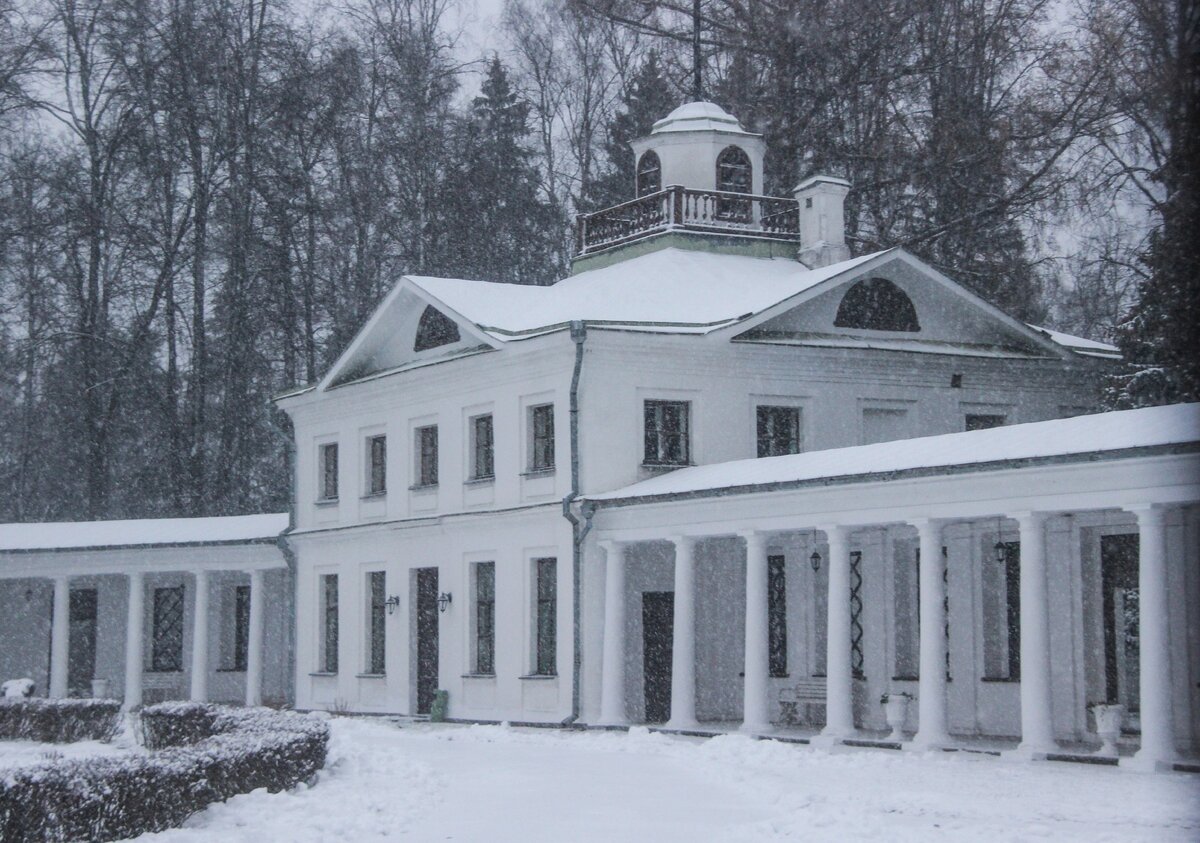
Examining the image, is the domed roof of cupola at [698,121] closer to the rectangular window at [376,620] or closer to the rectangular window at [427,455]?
the rectangular window at [427,455]

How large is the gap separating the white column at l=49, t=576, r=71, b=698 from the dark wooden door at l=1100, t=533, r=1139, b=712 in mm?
23009

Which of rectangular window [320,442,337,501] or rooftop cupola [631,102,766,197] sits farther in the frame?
rectangular window [320,442,337,501]

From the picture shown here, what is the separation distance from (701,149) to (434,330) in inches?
242

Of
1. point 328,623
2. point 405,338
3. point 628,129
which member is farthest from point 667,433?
point 628,129

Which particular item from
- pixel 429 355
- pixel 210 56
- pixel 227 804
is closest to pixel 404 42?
pixel 210 56

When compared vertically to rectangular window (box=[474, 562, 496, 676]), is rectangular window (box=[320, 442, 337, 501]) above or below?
above

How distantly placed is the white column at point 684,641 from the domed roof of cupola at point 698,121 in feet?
34.4

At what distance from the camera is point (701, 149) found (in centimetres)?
3709

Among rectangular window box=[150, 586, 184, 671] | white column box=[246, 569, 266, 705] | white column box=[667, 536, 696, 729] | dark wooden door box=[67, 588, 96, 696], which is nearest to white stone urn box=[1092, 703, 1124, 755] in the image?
white column box=[667, 536, 696, 729]

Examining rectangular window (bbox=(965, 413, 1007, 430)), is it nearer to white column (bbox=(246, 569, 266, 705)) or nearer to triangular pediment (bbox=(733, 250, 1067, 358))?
triangular pediment (bbox=(733, 250, 1067, 358))

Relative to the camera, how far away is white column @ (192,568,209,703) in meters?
40.0

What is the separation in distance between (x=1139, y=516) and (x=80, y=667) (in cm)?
2769

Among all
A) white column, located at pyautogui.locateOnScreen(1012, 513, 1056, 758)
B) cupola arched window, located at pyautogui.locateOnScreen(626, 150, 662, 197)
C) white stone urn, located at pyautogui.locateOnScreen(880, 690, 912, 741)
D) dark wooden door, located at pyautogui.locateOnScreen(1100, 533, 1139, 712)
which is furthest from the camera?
cupola arched window, located at pyautogui.locateOnScreen(626, 150, 662, 197)

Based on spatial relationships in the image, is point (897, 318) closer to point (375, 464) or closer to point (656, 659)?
point (656, 659)
